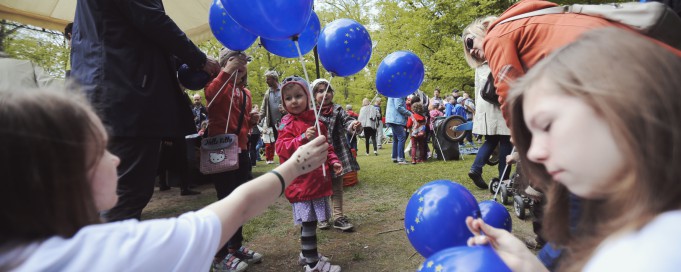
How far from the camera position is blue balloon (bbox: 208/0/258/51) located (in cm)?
290

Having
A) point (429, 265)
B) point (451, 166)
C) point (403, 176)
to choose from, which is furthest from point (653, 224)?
point (451, 166)

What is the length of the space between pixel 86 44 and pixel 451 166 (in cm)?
657

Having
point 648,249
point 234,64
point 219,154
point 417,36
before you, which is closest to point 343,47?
point 234,64

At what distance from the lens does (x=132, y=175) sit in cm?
190

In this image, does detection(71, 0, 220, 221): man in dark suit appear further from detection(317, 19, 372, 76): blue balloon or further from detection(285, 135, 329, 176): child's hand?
detection(317, 19, 372, 76): blue balloon

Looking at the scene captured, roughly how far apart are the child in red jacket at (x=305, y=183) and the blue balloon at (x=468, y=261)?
1497 millimetres

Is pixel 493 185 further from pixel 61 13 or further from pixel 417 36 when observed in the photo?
pixel 417 36

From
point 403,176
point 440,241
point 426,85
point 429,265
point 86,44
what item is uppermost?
point 86,44

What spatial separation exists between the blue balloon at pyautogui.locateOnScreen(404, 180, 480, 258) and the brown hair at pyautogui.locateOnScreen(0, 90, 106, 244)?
1207 millimetres

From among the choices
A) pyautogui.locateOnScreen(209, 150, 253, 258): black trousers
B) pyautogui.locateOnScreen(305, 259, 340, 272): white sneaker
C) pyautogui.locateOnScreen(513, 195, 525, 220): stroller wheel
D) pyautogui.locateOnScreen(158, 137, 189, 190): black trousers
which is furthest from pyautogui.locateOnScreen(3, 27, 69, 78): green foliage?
pyautogui.locateOnScreen(513, 195, 525, 220): stroller wheel

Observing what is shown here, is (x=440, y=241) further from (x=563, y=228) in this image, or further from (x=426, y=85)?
(x=426, y=85)

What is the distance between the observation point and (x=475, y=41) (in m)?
2.58

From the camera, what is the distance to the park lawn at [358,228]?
2.93 metres

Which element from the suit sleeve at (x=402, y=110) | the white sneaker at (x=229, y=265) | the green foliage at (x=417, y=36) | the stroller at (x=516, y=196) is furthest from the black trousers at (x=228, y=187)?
the green foliage at (x=417, y=36)
